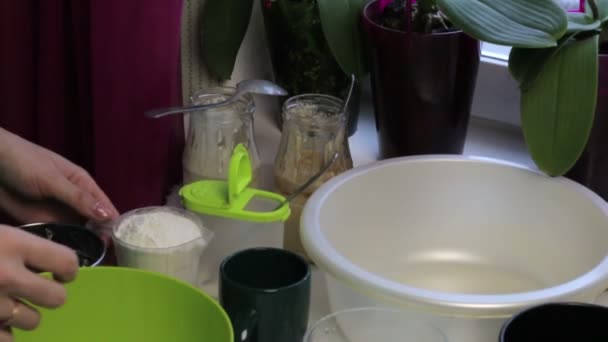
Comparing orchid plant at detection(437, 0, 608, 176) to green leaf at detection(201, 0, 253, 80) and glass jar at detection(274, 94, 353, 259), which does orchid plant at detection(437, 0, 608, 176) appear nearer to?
glass jar at detection(274, 94, 353, 259)

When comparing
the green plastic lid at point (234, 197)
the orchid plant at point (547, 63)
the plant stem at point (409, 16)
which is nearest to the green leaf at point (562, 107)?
the orchid plant at point (547, 63)

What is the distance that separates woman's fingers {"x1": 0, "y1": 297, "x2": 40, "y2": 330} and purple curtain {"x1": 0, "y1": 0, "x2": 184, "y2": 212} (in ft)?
1.07

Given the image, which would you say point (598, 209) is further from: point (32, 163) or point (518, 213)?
point (32, 163)

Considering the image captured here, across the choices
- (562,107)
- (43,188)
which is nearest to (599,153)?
(562,107)

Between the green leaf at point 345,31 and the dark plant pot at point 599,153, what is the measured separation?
25 centimetres

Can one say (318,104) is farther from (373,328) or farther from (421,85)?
(373,328)

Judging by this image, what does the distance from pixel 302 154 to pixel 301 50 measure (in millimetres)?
177

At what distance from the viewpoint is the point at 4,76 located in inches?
34.4

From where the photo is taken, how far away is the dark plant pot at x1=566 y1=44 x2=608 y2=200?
2.64ft

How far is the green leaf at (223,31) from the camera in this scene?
94 cm

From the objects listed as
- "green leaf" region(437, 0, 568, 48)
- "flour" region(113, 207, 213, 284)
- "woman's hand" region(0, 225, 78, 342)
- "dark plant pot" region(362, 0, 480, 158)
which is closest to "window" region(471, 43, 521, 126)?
"dark plant pot" region(362, 0, 480, 158)

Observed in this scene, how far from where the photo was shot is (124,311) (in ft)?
2.08

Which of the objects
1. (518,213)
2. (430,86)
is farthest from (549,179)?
(430,86)

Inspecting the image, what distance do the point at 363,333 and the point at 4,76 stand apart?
482mm
